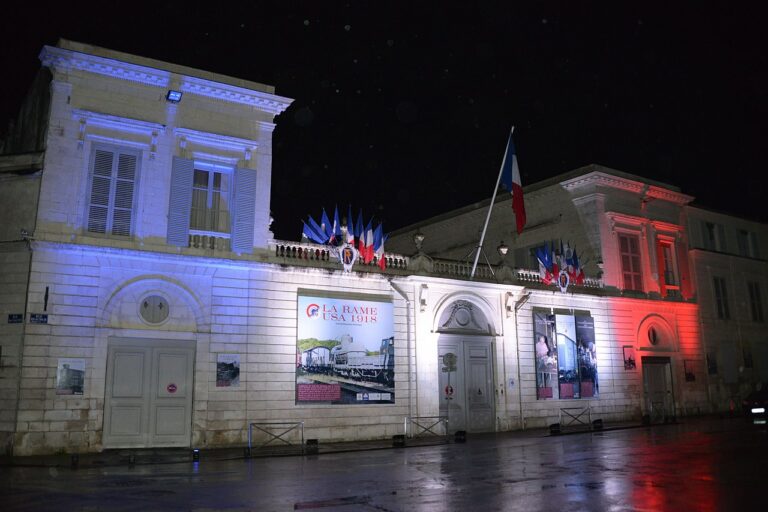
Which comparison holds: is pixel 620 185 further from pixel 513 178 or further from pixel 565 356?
pixel 565 356

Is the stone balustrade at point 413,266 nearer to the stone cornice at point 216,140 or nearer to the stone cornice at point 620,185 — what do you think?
the stone cornice at point 216,140

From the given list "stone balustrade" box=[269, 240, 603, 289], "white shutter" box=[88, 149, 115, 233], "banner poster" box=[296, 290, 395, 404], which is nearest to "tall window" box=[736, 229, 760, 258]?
"stone balustrade" box=[269, 240, 603, 289]

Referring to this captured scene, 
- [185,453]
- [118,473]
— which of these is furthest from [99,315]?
[118,473]

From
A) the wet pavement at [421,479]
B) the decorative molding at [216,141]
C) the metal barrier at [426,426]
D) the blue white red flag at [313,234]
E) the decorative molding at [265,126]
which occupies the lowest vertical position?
the wet pavement at [421,479]

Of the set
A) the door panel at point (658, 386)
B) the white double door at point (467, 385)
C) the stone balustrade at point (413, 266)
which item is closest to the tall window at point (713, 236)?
the door panel at point (658, 386)

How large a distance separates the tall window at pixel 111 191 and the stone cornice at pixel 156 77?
7.62 feet

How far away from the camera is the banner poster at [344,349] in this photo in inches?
789

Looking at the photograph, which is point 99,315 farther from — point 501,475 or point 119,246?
point 501,475

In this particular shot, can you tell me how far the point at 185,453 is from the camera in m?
16.7

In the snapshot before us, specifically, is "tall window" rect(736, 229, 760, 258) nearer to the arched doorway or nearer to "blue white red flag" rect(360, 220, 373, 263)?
the arched doorway

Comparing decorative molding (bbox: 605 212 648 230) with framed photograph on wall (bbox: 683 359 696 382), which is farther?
framed photograph on wall (bbox: 683 359 696 382)

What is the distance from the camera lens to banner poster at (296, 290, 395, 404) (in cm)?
2003

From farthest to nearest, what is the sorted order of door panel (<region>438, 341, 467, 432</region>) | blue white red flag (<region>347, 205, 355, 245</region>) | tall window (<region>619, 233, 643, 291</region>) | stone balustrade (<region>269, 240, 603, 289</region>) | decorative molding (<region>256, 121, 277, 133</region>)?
tall window (<region>619, 233, 643, 291</region>) < door panel (<region>438, 341, 467, 432</region>) < blue white red flag (<region>347, 205, 355, 245</region>) < decorative molding (<region>256, 121, 277, 133</region>) < stone balustrade (<region>269, 240, 603, 289</region>)

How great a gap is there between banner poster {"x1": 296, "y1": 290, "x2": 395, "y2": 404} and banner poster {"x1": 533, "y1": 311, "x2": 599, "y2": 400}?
721 cm
